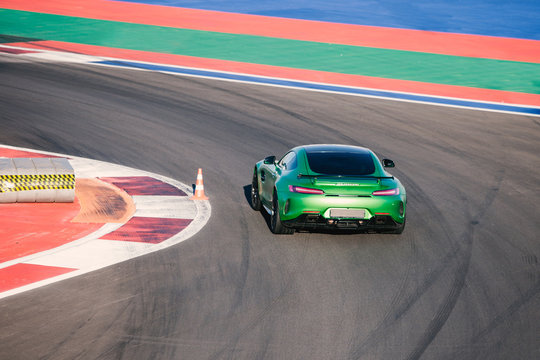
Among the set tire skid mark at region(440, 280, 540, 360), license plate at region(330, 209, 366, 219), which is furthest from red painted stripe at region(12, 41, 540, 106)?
tire skid mark at region(440, 280, 540, 360)

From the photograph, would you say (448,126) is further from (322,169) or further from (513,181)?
(322,169)

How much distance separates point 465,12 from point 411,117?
24.2 m

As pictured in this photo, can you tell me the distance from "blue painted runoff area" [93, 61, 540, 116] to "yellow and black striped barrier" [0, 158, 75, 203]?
13.9 metres

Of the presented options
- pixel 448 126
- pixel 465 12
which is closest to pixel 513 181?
pixel 448 126

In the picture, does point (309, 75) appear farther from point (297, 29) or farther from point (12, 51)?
point (12, 51)

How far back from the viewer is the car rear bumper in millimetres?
11617

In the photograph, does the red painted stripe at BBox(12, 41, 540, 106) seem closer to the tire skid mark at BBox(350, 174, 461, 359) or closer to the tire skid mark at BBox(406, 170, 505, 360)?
the tire skid mark at BBox(406, 170, 505, 360)

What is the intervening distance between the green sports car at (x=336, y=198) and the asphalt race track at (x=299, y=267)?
1.16ft

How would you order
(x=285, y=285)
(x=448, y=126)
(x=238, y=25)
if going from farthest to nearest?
1. (x=238, y=25)
2. (x=448, y=126)
3. (x=285, y=285)

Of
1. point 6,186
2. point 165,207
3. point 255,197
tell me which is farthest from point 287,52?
point 6,186

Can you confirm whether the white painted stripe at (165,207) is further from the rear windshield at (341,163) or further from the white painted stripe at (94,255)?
the rear windshield at (341,163)

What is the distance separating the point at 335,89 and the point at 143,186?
1258cm

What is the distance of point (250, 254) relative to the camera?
1126 centimetres

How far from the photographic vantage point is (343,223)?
11617 mm
